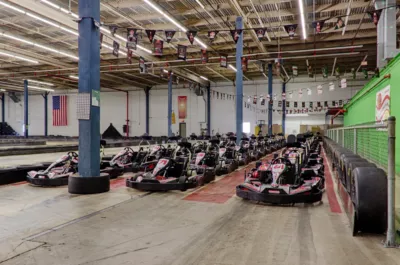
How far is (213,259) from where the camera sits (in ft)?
8.00

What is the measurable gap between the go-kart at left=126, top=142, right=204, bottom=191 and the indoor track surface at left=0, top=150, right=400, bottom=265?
14.7 inches

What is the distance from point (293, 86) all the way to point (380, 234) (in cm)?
2186

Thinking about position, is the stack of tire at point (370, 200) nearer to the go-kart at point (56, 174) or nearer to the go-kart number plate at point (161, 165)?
the go-kart number plate at point (161, 165)

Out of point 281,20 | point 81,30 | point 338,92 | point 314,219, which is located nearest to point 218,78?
point 338,92

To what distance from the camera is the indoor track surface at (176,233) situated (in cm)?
247

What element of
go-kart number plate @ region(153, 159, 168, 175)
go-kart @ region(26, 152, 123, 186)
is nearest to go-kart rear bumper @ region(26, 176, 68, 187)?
go-kart @ region(26, 152, 123, 186)

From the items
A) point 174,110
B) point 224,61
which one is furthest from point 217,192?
point 174,110

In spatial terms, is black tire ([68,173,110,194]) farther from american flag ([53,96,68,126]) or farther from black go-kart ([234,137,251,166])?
american flag ([53,96,68,126])

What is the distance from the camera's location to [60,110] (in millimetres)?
28531

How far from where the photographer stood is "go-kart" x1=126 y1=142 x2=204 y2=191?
5059 millimetres

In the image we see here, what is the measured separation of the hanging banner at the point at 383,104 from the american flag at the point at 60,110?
83.4 ft

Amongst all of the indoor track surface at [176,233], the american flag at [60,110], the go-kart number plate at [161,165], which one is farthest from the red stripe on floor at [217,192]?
the american flag at [60,110]

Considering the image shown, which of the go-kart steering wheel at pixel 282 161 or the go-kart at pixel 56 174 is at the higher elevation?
the go-kart steering wheel at pixel 282 161

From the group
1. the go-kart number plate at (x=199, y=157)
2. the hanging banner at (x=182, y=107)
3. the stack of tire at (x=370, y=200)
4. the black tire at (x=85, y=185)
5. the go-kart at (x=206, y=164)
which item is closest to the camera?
the stack of tire at (x=370, y=200)
